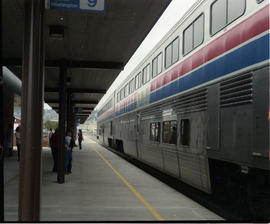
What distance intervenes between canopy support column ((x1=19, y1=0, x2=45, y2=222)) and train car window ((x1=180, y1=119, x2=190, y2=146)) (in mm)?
4308

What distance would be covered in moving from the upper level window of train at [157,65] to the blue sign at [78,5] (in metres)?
6.03

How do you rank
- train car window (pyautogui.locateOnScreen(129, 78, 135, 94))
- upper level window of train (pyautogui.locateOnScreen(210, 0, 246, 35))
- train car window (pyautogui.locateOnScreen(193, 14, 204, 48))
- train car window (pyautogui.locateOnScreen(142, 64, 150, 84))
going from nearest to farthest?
upper level window of train (pyautogui.locateOnScreen(210, 0, 246, 35)) → train car window (pyautogui.locateOnScreen(193, 14, 204, 48)) → train car window (pyautogui.locateOnScreen(142, 64, 150, 84)) → train car window (pyautogui.locateOnScreen(129, 78, 135, 94))

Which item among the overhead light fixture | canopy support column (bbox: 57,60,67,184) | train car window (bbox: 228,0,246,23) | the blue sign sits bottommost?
canopy support column (bbox: 57,60,67,184)

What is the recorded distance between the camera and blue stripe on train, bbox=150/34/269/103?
5.71 m

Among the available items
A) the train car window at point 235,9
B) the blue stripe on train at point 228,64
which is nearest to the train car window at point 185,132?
the blue stripe on train at point 228,64

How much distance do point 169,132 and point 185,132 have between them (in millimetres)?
1506

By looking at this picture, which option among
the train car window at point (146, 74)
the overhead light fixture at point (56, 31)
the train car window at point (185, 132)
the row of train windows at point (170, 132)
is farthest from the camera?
the train car window at point (146, 74)

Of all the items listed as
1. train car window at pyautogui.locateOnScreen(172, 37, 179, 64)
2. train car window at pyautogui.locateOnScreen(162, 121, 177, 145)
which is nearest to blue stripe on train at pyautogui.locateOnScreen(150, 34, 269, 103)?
train car window at pyautogui.locateOnScreen(172, 37, 179, 64)

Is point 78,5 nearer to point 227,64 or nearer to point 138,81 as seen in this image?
point 227,64

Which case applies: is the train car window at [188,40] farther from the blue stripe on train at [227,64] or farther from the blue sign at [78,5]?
the blue sign at [78,5]

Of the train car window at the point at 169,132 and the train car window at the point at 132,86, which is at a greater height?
the train car window at the point at 132,86

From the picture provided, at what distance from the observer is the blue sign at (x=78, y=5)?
5.85 meters

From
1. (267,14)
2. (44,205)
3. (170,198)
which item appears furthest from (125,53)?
(267,14)

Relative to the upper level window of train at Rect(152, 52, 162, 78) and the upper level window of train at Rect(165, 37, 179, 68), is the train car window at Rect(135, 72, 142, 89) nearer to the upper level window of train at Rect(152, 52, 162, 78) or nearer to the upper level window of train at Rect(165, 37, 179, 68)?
the upper level window of train at Rect(152, 52, 162, 78)
